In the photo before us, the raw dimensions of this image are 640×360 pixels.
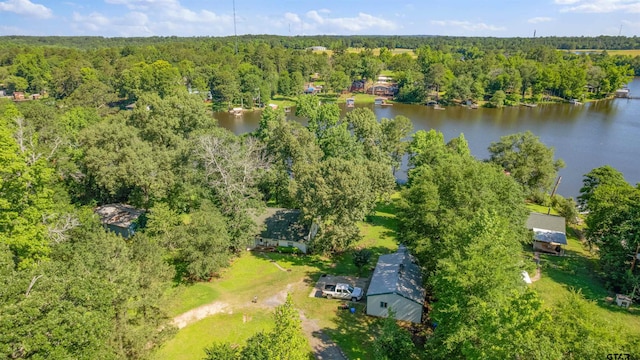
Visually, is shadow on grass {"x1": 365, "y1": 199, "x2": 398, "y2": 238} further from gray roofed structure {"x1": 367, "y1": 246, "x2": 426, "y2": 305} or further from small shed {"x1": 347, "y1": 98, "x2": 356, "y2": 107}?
small shed {"x1": 347, "y1": 98, "x2": 356, "y2": 107}

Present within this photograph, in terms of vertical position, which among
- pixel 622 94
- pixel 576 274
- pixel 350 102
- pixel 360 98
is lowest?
pixel 576 274

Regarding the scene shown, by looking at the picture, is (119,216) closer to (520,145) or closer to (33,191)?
(33,191)

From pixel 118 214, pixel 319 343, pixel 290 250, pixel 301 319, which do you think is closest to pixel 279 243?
pixel 290 250

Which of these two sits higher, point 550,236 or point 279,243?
point 550,236

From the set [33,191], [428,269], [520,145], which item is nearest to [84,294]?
[33,191]

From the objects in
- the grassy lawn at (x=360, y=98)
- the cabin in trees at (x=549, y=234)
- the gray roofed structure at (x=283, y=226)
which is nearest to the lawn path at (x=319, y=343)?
the gray roofed structure at (x=283, y=226)

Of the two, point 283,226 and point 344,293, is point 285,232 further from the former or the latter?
point 344,293

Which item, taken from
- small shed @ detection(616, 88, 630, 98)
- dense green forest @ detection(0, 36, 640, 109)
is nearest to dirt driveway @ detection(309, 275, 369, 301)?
dense green forest @ detection(0, 36, 640, 109)
